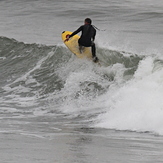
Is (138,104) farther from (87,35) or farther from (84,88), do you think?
(87,35)

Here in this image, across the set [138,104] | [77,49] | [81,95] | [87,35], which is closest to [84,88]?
[81,95]

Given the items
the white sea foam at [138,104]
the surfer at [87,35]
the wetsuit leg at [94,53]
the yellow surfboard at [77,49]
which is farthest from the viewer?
the yellow surfboard at [77,49]

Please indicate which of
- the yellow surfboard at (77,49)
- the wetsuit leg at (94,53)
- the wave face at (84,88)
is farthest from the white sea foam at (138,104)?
the yellow surfboard at (77,49)

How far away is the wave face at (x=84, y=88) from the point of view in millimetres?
8836

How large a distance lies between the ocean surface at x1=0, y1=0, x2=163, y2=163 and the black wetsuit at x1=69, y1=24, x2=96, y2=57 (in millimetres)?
645

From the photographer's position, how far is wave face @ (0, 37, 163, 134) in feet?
29.0

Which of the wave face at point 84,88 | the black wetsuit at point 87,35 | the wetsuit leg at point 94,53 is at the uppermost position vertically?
the black wetsuit at point 87,35

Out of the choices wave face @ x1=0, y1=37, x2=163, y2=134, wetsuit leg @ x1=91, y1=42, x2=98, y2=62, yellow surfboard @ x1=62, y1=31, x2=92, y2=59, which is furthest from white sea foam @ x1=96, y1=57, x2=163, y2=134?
yellow surfboard @ x1=62, y1=31, x2=92, y2=59

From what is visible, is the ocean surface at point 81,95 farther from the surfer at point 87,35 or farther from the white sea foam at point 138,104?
the surfer at point 87,35

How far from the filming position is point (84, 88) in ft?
39.1

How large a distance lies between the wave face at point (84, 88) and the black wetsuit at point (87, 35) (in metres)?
0.65

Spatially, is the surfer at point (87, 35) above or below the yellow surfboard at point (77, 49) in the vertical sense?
above

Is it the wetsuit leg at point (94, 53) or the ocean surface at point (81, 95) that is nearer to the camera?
the ocean surface at point (81, 95)

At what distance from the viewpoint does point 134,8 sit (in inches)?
1024
